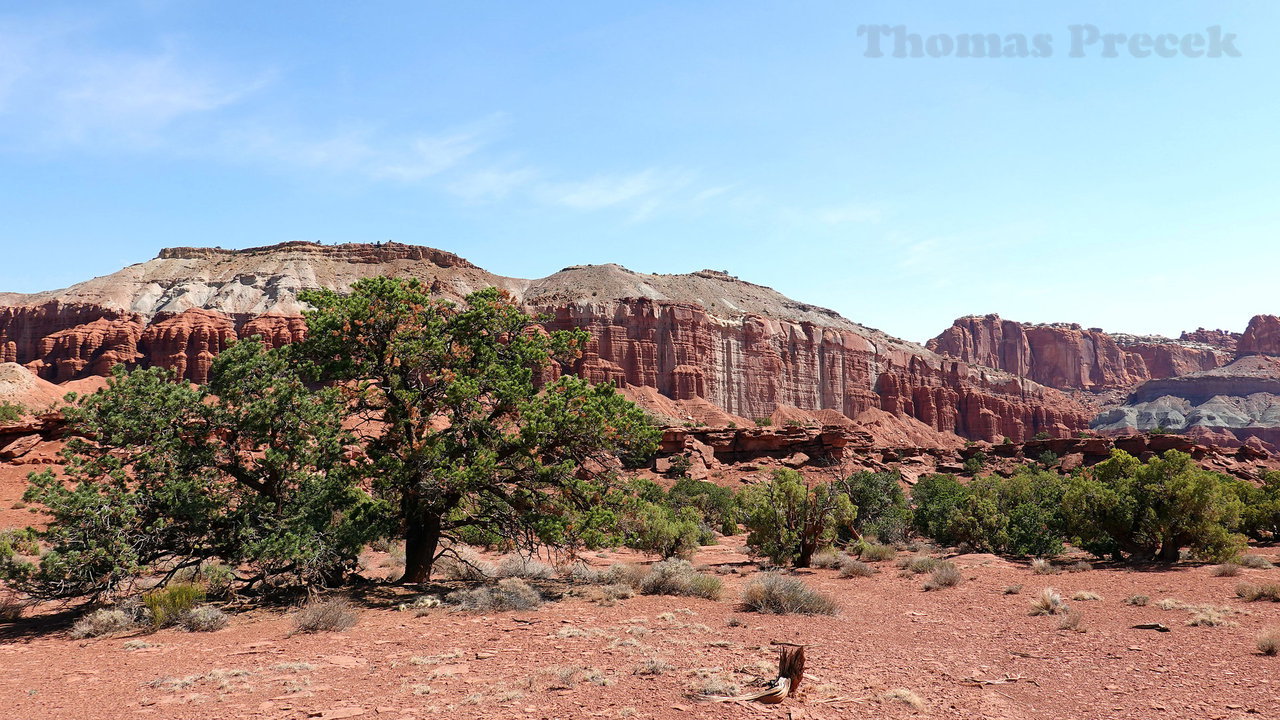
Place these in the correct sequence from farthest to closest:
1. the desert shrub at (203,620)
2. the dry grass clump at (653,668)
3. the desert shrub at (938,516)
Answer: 1. the desert shrub at (938,516)
2. the desert shrub at (203,620)
3. the dry grass clump at (653,668)

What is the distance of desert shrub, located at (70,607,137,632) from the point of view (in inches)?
436

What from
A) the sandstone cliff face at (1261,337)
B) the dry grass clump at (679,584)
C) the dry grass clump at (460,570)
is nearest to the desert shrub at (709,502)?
the dry grass clump at (460,570)

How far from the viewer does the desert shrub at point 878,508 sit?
95.7 ft

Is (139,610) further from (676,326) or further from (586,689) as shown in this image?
(676,326)

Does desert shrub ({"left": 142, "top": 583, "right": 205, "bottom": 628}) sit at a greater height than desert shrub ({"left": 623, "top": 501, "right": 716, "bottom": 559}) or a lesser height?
greater

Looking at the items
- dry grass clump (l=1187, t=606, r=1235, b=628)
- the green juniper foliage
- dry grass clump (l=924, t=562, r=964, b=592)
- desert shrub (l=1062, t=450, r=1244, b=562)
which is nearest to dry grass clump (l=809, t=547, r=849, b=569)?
dry grass clump (l=924, t=562, r=964, b=592)

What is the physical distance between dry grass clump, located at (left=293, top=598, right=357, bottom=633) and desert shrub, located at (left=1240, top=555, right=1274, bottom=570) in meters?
23.3

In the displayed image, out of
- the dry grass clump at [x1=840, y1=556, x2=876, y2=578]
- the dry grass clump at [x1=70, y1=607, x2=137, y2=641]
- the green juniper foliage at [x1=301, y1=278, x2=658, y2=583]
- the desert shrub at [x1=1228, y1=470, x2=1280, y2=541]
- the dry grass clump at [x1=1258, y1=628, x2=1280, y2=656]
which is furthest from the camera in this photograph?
the desert shrub at [x1=1228, y1=470, x2=1280, y2=541]

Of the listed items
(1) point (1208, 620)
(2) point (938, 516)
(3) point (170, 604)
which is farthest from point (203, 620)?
(2) point (938, 516)

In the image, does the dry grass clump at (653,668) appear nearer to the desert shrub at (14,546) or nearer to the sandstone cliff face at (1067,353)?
the desert shrub at (14,546)

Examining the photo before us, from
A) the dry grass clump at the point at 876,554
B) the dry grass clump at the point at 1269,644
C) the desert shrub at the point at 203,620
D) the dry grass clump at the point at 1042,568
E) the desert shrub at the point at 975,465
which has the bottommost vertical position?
the desert shrub at the point at 975,465

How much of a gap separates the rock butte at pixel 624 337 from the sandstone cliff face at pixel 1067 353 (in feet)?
160

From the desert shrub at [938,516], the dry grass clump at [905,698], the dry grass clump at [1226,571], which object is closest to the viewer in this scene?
the dry grass clump at [905,698]

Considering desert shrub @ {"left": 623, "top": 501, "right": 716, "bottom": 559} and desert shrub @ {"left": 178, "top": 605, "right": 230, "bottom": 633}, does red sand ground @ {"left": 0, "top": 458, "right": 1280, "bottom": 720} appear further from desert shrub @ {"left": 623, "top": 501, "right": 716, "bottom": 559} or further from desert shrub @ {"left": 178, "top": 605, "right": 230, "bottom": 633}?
desert shrub @ {"left": 623, "top": 501, "right": 716, "bottom": 559}
